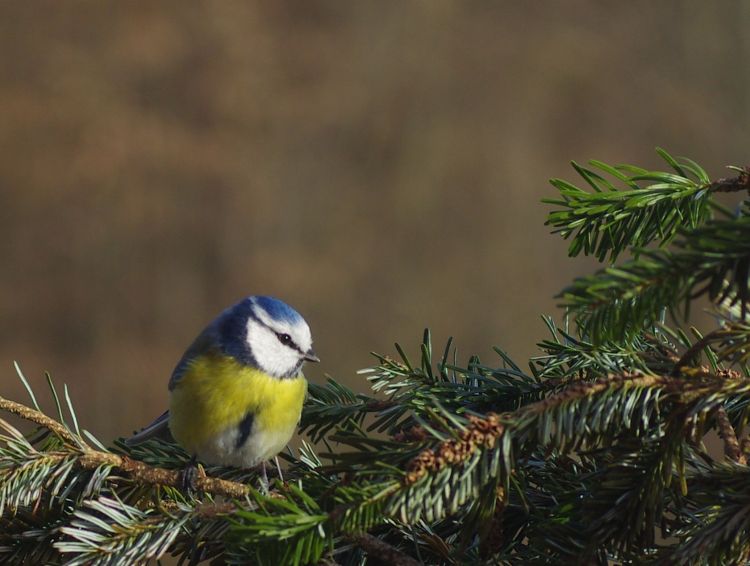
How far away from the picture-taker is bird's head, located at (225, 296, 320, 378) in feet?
1.97

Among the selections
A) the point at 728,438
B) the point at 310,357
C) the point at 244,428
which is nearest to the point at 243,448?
the point at 244,428

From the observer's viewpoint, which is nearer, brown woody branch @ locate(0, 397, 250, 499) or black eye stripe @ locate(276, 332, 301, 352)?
brown woody branch @ locate(0, 397, 250, 499)

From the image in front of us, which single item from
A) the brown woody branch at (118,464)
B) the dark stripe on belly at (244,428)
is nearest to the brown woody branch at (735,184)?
the brown woody branch at (118,464)

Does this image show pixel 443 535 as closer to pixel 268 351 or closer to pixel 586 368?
pixel 586 368

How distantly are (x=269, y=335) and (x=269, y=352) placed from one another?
2cm

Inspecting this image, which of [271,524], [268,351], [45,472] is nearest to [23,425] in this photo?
[268,351]

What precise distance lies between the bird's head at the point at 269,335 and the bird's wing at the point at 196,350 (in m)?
0.01

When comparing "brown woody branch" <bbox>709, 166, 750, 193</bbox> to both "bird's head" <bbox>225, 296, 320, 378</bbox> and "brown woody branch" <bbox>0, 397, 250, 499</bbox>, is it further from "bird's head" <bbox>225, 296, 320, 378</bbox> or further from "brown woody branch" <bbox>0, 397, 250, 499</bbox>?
"bird's head" <bbox>225, 296, 320, 378</bbox>

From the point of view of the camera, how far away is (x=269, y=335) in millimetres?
616

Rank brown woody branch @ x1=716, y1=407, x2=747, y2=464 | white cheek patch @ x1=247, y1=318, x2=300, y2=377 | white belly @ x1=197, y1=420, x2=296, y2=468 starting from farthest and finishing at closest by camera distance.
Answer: white cheek patch @ x1=247, y1=318, x2=300, y2=377 → white belly @ x1=197, y1=420, x2=296, y2=468 → brown woody branch @ x1=716, y1=407, x2=747, y2=464

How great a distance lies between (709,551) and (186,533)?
18cm

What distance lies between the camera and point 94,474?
339 millimetres

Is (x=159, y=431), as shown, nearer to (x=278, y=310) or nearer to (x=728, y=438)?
(x=278, y=310)

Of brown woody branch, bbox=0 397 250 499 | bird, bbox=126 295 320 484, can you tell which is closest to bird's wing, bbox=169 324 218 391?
bird, bbox=126 295 320 484
